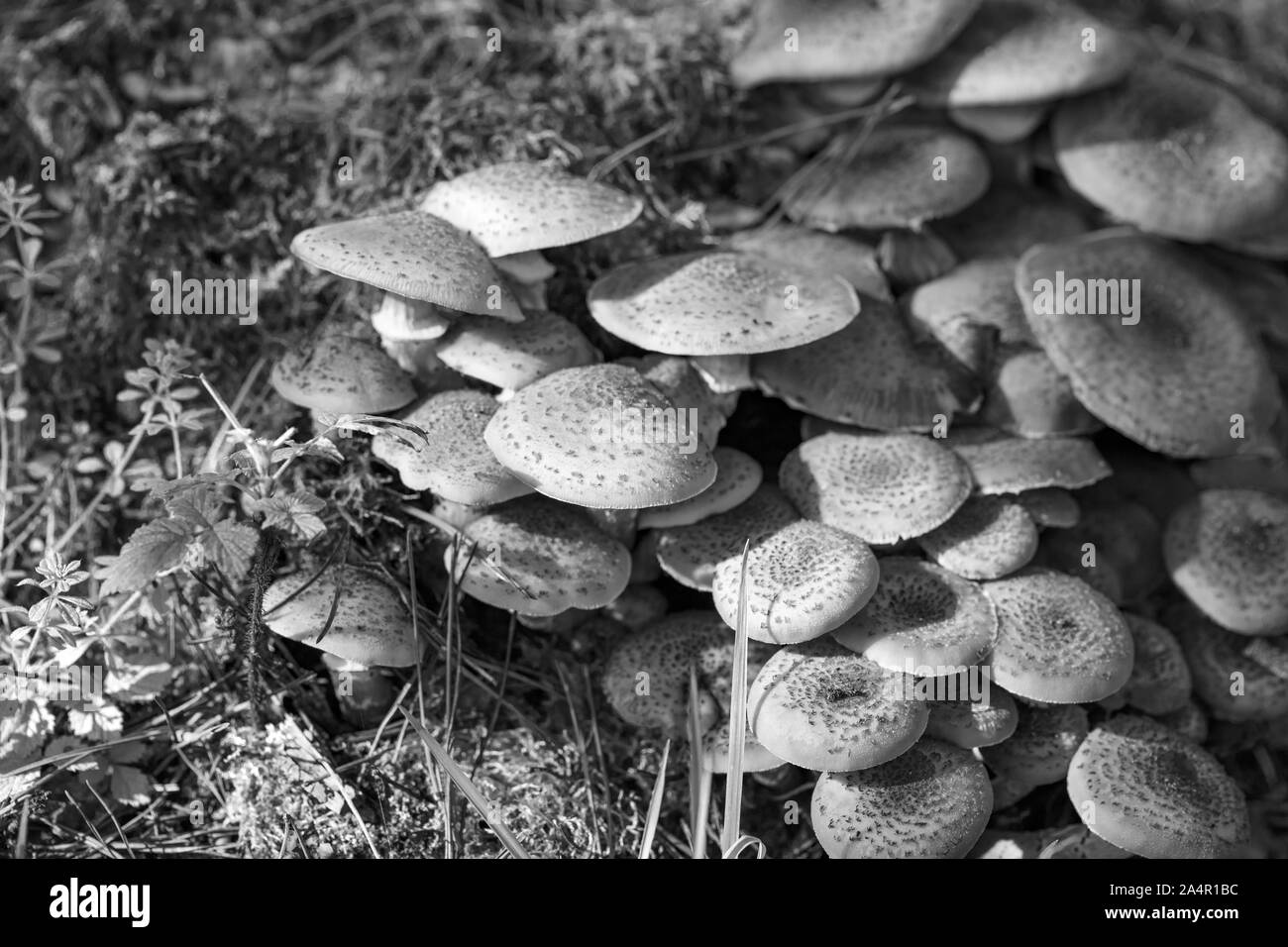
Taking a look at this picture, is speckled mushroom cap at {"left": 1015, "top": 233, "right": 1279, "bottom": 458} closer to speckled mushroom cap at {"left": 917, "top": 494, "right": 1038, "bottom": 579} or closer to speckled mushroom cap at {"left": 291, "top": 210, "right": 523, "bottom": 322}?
speckled mushroom cap at {"left": 917, "top": 494, "right": 1038, "bottom": 579}

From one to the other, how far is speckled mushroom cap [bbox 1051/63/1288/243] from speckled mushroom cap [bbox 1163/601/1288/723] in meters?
1.88

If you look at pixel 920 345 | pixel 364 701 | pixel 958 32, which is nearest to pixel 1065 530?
pixel 920 345

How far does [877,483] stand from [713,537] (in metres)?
0.68

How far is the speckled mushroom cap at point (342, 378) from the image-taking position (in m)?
3.96

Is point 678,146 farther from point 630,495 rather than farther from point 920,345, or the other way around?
point 630,495

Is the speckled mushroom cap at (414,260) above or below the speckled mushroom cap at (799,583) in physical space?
above

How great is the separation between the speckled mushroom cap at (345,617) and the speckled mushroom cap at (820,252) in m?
2.13

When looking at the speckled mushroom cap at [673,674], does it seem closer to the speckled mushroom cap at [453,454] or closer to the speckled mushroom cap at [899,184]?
the speckled mushroom cap at [453,454]

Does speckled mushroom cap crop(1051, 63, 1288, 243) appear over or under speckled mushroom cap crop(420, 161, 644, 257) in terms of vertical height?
over


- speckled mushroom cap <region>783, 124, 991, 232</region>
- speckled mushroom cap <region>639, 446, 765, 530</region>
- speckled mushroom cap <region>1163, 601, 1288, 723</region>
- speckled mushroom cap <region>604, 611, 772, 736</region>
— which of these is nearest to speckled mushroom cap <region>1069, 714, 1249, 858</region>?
speckled mushroom cap <region>1163, 601, 1288, 723</region>

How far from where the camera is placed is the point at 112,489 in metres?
4.35

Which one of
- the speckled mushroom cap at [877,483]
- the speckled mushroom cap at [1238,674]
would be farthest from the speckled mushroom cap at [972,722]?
the speckled mushroom cap at [1238,674]

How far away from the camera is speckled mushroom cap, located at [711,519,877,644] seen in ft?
11.9

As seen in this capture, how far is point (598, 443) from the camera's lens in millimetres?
3686
